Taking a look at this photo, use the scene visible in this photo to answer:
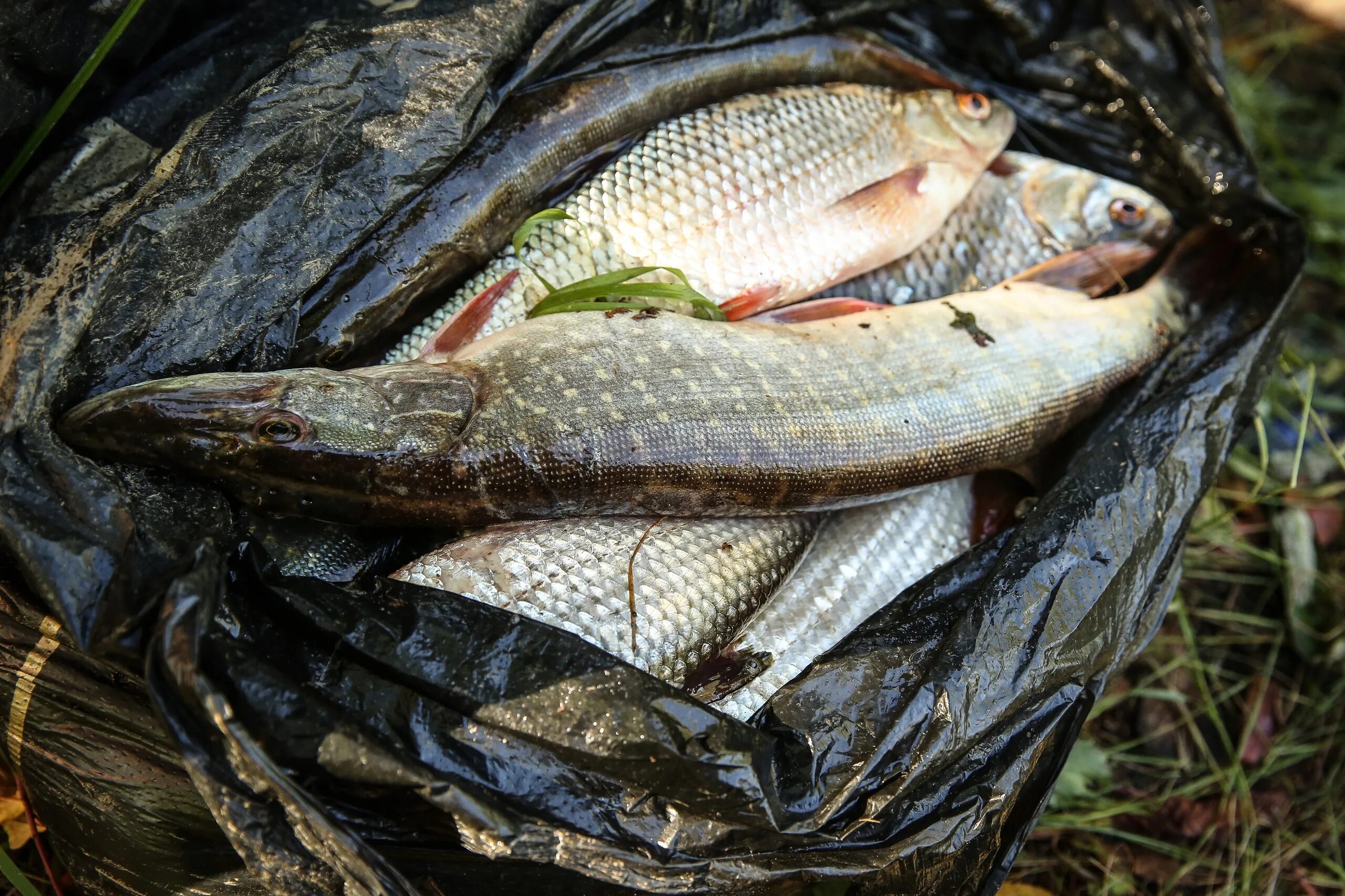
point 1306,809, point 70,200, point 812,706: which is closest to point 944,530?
point 812,706

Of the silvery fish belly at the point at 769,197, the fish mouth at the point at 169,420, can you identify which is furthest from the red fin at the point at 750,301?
the fish mouth at the point at 169,420

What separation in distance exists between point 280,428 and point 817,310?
1413 millimetres

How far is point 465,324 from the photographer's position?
7.83 feet

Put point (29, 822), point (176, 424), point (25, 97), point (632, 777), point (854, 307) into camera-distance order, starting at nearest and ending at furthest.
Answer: point (632, 777) → point (176, 424) → point (25, 97) → point (29, 822) → point (854, 307)

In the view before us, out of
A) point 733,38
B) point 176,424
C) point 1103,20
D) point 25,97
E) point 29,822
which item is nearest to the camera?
point 176,424

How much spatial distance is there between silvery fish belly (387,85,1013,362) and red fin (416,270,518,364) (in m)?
0.03

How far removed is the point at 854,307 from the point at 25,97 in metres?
2.13

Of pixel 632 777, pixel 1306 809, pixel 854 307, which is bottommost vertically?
pixel 1306 809

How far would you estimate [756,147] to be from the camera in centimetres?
273

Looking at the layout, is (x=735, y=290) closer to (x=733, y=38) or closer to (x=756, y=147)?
(x=756, y=147)

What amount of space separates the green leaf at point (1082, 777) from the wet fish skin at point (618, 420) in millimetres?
1271

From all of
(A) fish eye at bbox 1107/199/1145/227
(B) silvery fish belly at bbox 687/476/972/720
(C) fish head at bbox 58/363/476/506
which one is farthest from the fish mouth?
(A) fish eye at bbox 1107/199/1145/227

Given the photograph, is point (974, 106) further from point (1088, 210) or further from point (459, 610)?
point (459, 610)

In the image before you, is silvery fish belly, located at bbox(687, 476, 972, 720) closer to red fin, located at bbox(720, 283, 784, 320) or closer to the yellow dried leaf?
red fin, located at bbox(720, 283, 784, 320)
